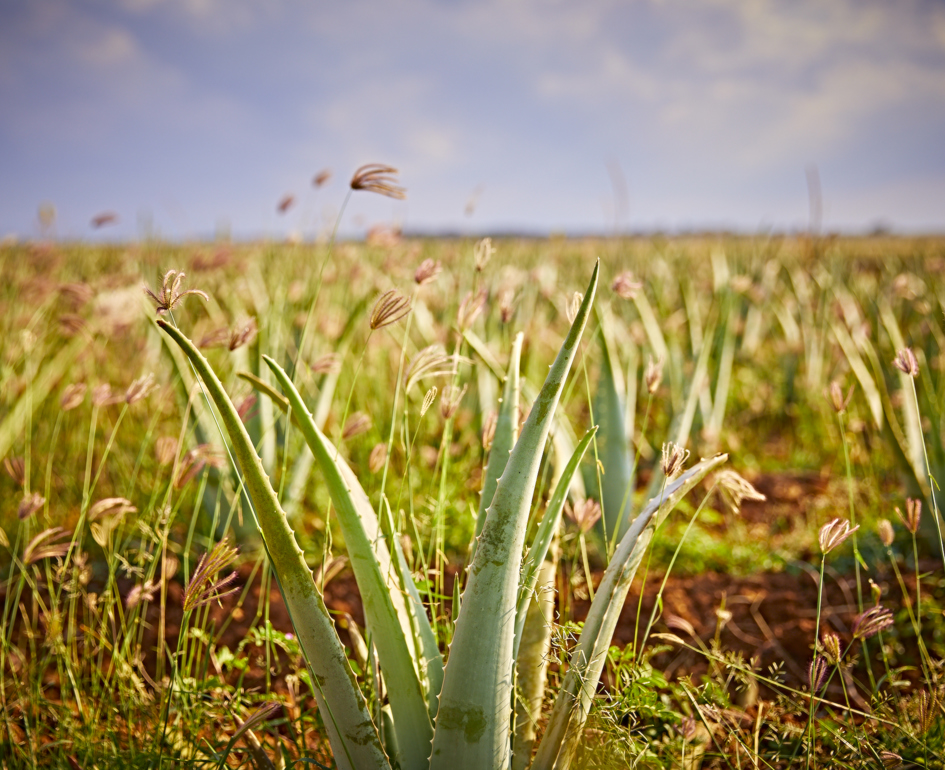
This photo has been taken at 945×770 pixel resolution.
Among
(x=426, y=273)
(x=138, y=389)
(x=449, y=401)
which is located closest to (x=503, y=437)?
(x=449, y=401)

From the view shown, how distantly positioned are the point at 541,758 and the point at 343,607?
1112mm

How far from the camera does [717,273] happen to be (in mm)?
3992

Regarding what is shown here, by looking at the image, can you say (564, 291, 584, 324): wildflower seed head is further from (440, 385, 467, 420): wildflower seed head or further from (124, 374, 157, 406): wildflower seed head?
(124, 374, 157, 406): wildflower seed head

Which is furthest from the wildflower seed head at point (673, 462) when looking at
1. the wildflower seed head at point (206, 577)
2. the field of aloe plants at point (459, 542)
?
the wildflower seed head at point (206, 577)

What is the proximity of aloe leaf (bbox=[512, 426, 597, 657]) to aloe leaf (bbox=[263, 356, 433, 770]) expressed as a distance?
200 millimetres

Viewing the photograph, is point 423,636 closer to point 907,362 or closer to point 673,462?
point 673,462

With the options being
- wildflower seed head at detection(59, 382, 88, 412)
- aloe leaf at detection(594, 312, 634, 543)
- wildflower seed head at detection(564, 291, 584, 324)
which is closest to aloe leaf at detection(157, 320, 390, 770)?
wildflower seed head at detection(564, 291, 584, 324)

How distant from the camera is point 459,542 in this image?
2332 mm

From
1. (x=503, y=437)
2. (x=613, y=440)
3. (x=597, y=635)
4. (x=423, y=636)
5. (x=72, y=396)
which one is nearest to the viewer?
(x=597, y=635)

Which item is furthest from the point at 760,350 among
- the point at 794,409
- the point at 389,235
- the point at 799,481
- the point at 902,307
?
the point at 389,235

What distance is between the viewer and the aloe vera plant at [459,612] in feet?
2.78

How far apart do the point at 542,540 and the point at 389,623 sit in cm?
31

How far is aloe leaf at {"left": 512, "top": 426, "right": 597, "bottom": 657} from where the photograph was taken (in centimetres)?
100

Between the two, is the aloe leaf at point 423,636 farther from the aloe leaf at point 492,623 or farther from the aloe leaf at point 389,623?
the aloe leaf at point 492,623
